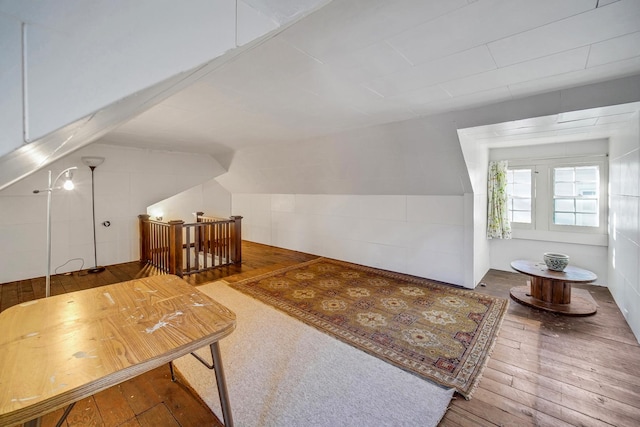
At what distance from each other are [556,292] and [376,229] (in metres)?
2.33

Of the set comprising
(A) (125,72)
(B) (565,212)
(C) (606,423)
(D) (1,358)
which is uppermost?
(A) (125,72)

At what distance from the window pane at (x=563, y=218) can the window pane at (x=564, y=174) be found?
0.49 metres

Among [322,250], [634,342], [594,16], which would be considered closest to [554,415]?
[634,342]

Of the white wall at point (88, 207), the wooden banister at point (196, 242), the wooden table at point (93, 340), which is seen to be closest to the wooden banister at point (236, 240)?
the wooden banister at point (196, 242)

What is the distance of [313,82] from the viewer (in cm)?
202

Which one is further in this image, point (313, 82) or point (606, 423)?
point (313, 82)

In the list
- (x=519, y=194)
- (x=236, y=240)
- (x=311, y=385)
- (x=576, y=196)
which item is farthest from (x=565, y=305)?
(x=236, y=240)

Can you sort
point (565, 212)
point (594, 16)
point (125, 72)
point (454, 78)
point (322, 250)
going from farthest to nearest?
point (322, 250) < point (565, 212) < point (454, 78) < point (594, 16) < point (125, 72)

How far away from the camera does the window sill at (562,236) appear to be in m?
3.68

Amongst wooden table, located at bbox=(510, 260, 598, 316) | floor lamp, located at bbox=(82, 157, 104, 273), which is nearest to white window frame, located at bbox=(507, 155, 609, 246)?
wooden table, located at bbox=(510, 260, 598, 316)

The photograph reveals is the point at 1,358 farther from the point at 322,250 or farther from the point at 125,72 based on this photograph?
the point at 322,250

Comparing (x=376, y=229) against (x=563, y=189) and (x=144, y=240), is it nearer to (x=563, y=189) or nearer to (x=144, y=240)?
(x=563, y=189)

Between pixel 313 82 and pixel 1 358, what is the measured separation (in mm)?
2075

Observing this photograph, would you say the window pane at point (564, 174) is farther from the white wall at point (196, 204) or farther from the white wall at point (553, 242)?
the white wall at point (196, 204)
